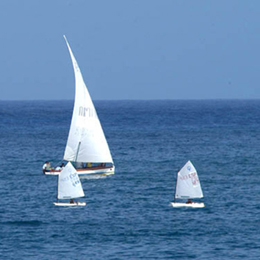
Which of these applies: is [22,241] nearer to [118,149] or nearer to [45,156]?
[45,156]

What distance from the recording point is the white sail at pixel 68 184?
6662 cm

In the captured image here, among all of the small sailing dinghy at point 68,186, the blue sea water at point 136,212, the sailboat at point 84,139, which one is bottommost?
the blue sea water at point 136,212

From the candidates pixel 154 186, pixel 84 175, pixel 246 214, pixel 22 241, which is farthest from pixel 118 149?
pixel 22 241

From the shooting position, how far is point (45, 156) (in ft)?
360

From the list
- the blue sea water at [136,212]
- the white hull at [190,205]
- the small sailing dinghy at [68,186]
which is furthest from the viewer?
the small sailing dinghy at [68,186]

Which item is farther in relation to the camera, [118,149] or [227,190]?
[118,149]

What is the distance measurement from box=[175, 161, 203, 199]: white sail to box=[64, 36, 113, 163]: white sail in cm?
2182

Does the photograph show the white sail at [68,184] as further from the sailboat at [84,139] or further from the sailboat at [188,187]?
the sailboat at [84,139]

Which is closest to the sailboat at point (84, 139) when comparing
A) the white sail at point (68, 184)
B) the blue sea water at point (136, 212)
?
the blue sea water at point (136, 212)

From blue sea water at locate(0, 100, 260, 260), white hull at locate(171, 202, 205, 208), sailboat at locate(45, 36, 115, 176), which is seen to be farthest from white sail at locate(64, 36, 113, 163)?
white hull at locate(171, 202, 205, 208)

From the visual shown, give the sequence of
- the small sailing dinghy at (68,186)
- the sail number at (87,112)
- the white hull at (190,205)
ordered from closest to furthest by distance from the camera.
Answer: the white hull at (190,205) < the small sailing dinghy at (68,186) < the sail number at (87,112)

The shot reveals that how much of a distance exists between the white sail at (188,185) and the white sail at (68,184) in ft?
29.4

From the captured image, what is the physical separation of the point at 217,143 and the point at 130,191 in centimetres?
5836

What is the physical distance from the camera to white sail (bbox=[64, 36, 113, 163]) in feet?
285
